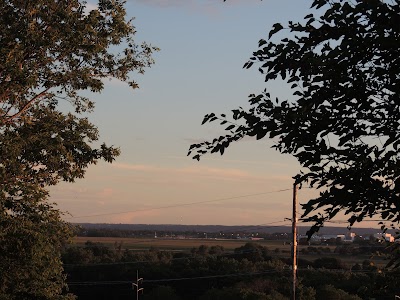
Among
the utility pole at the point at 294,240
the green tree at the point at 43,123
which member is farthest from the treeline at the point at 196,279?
the green tree at the point at 43,123

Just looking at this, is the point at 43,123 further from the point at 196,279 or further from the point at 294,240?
the point at 196,279

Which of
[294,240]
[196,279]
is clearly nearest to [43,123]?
[294,240]

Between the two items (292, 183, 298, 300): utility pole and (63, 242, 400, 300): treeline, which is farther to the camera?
Answer: (63, 242, 400, 300): treeline

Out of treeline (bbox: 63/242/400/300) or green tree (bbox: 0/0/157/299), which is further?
treeline (bbox: 63/242/400/300)

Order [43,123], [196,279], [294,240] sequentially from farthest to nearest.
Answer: [196,279]
[294,240]
[43,123]

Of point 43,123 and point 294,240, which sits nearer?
point 43,123

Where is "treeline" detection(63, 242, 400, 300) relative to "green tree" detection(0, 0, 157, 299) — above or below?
below

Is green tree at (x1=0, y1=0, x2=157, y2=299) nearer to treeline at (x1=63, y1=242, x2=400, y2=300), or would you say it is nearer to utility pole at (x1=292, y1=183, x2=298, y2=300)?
utility pole at (x1=292, y1=183, x2=298, y2=300)

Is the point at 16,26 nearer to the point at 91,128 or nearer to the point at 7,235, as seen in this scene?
the point at 91,128

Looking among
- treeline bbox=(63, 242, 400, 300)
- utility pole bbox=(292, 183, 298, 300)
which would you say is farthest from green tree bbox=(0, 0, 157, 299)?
treeline bbox=(63, 242, 400, 300)

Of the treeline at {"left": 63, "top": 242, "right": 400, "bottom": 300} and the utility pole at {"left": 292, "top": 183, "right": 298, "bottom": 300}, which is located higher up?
the utility pole at {"left": 292, "top": 183, "right": 298, "bottom": 300}

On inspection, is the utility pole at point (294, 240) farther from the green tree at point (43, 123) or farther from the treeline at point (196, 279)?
the treeline at point (196, 279)

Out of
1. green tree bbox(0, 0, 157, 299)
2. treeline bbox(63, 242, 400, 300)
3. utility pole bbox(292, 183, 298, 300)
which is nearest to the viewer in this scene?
green tree bbox(0, 0, 157, 299)

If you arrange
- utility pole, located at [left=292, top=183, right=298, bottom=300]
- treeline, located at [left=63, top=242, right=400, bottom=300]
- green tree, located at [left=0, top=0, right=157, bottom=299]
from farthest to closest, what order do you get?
treeline, located at [left=63, top=242, right=400, bottom=300] → utility pole, located at [left=292, top=183, right=298, bottom=300] → green tree, located at [left=0, top=0, right=157, bottom=299]
